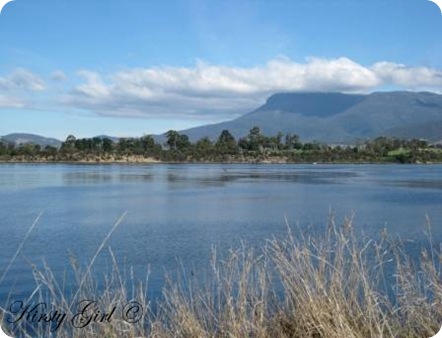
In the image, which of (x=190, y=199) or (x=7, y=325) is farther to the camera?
(x=190, y=199)

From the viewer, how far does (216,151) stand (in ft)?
356

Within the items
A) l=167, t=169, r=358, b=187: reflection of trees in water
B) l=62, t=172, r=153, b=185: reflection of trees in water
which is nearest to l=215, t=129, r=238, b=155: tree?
l=167, t=169, r=358, b=187: reflection of trees in water

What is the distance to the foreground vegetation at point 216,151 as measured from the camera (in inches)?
4011

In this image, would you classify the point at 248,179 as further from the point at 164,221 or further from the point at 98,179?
the point at 164,221

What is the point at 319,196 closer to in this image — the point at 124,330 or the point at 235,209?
the point at 235,209

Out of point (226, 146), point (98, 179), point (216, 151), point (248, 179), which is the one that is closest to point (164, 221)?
point (98, 179)

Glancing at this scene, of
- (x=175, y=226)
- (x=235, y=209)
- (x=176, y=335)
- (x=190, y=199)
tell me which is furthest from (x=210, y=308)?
(x=190, y=199)

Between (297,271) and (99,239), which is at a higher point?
(297,271)

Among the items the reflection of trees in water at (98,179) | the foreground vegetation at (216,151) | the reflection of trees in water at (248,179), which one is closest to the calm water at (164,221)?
the reflection of trees in water at (98,179)

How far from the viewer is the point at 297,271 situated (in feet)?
15.8

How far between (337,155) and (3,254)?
103m

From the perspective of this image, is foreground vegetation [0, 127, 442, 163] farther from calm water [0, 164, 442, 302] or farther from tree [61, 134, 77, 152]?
calm water [0, 164, 442, 302]

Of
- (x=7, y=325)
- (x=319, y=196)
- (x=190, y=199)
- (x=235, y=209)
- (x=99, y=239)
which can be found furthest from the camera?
(x=319, y=196)

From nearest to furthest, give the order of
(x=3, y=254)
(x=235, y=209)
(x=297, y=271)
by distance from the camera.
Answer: (x=297, y=271)
(x=3, y=254)
(x=235, y=209)
